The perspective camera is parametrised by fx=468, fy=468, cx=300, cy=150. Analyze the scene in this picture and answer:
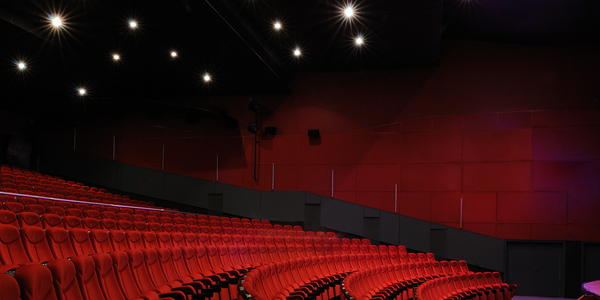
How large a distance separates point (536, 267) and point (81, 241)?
278 inches

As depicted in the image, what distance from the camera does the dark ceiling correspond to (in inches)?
229

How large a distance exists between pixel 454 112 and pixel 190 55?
4.64 meters

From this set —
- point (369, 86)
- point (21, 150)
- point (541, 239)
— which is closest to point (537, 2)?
point (369, 86)

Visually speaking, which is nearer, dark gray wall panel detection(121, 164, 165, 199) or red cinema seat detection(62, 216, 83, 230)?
red cinema seat detection(62, 216, 83, 230)

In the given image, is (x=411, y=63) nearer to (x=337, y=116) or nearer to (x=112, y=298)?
(x=337, y=116)

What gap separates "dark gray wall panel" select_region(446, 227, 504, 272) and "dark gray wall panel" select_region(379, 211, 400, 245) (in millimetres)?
862

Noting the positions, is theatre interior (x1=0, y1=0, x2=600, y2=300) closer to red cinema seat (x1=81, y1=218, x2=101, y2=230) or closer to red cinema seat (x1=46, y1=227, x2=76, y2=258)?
red cinema seat (x1=81, y1=218, x2=101, y2=230)

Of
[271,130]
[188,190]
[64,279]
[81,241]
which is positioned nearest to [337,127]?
[271,130]

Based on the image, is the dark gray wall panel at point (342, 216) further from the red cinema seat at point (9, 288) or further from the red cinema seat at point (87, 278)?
the red cinema seat at point (9, 288)

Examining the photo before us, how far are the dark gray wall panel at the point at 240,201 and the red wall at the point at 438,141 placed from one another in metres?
0.28

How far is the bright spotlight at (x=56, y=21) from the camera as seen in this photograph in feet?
18.7

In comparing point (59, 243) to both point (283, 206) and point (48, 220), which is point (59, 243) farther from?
point (283, 206)

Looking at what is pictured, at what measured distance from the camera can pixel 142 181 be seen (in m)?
9.10

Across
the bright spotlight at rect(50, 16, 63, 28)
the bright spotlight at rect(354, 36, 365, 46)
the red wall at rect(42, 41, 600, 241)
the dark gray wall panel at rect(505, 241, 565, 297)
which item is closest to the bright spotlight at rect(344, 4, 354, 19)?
the bright spotlight at rect(354, 36, 365, 46)
